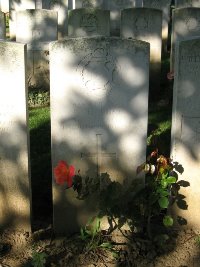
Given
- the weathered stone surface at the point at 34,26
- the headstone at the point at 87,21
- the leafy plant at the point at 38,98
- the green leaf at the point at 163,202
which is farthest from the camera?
the weathered stone surface at the point at 34,26

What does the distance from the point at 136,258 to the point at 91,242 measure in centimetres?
36

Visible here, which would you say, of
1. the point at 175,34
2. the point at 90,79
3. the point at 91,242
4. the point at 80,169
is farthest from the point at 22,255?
the point at 175,34

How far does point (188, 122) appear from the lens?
4121 millimetres

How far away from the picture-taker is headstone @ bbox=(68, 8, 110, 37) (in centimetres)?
816

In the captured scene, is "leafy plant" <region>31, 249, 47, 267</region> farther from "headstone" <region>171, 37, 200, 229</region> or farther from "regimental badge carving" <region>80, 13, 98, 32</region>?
"regimental badge carving" <region>80, 13, 98, 32</region>

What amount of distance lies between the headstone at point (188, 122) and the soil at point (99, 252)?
336 mm

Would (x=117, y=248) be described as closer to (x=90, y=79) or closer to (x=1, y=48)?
(x=90, y=79)

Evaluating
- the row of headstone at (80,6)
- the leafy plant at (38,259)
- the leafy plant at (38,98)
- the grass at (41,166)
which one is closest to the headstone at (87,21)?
the leafy plant at (38,98)

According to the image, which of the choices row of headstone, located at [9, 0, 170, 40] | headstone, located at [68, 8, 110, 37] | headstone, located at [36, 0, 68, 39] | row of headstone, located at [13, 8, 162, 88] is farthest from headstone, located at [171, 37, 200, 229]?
headstone, located at [36, 0, 68, 39]

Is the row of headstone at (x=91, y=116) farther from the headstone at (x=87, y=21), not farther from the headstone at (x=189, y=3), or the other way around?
the headstone at (x=189, y=3)

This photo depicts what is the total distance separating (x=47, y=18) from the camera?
845 cm

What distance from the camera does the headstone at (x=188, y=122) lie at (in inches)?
157

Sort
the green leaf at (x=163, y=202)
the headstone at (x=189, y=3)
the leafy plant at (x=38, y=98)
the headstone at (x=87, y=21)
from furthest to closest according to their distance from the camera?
1. the headstone at (x=189, y=3)
2. the headstone at (x=87, y=21)
3. the leafy plant at (x=38, y=98)
4. the green leaf at (x=163, y=202)

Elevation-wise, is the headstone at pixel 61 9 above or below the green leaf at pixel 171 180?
above
